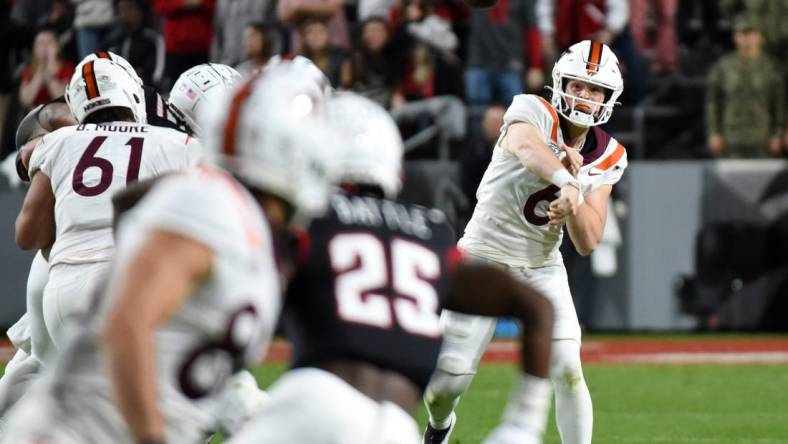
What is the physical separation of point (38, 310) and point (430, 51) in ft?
23.2

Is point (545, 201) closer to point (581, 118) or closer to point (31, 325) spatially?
point (581, 118)

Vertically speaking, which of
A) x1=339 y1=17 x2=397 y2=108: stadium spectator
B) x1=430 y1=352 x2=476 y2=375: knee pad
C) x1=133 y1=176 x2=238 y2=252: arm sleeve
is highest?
x1=133 y1=176 x2=238 y2=252: arm sleeve

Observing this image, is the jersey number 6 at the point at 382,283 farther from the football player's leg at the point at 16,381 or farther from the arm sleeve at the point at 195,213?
the football player's leg at the point at 16,381

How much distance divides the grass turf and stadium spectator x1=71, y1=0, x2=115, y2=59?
13.2 ft

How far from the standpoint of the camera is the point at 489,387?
368 inches

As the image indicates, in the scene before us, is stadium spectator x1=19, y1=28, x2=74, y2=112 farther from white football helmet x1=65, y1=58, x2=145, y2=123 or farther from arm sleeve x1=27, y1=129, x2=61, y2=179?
arm sleeve x1=27, y1=129, x2=61, y2=179

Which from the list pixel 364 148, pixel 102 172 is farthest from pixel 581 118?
pixel 364 148

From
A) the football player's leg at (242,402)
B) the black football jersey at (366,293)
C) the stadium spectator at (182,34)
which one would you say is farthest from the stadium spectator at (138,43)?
the black football jersey at (366,293)

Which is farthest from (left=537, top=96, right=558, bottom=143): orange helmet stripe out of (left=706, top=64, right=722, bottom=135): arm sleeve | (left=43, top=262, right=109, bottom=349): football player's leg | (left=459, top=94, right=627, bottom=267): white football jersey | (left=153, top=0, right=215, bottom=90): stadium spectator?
(left=706, top=64, right=722, bottom=135): arm sleeve

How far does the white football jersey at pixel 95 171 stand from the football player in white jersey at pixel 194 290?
7.35 feet

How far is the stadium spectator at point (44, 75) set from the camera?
1237 cm

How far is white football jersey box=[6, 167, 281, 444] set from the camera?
2783 millimetres

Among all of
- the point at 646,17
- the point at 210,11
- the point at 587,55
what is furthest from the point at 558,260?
the point at 646,17

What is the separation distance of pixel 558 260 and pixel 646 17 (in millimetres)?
7842
